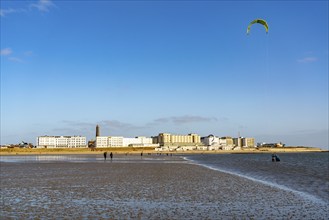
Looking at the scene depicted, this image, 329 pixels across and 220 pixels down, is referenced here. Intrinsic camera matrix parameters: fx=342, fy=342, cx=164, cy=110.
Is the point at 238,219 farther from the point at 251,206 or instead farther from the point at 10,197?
the point at 10,197

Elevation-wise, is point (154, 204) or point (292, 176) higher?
point (154, 204)

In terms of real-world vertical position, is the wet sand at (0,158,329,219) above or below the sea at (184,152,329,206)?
above

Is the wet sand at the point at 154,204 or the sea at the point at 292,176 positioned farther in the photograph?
the sea at the point at 292,176

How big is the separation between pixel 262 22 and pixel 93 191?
67.8 ft

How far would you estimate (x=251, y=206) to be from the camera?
17.6 meters

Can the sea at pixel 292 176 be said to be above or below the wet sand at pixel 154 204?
below

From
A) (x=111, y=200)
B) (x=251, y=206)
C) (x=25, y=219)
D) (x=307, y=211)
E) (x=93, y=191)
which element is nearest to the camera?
(x=25, y=219)

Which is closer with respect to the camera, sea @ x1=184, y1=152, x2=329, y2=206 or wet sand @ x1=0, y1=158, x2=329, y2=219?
wet sand @ x1=0, y1=158, x2=329, y2=219

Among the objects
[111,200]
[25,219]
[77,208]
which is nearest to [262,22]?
[111,200]

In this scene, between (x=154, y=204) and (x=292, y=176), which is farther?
(x=292, y=176)

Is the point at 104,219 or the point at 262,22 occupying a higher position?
the point at 262,22

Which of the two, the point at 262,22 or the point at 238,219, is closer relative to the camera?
the point at 238,219

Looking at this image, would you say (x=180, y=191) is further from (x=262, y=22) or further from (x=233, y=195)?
(x=262, y=22)

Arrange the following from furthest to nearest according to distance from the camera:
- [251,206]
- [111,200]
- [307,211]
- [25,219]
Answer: [111,200] < [251,206] < [307,211] < [25,219]
